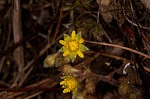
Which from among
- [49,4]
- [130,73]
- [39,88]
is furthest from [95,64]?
[49,4]

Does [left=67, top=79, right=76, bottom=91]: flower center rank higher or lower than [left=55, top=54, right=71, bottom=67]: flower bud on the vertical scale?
lower

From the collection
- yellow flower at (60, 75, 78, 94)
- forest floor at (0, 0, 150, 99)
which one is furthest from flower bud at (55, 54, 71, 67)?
yellow flower at (60, 75, 78, 94)

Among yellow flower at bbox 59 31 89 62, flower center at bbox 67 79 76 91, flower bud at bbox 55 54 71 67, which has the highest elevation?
yellow flower at bbox 59 31 89 62

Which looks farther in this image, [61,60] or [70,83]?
[61,60]

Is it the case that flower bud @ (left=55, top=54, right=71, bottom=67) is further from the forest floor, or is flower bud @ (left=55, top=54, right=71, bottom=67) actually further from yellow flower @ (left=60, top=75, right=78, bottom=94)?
yellow flower @ (left=60, top=75, right=78, bottom=94)

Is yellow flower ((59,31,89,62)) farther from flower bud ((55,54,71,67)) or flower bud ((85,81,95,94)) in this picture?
flower bud ((85,81,95,94))

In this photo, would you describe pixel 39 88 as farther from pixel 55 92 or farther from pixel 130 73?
pixel 130 73

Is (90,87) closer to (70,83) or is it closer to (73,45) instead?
(70,83)

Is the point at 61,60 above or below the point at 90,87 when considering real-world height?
above

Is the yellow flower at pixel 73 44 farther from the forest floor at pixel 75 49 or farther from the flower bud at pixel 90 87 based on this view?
A: the flower bud at pixel 90 87

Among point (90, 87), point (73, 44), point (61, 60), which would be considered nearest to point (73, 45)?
point (73, 44)

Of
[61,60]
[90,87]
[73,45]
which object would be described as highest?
[73,45]
